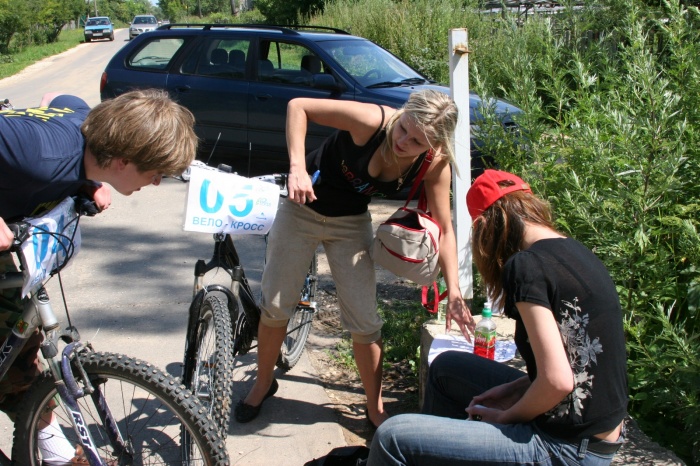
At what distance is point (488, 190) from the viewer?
2.30 meters

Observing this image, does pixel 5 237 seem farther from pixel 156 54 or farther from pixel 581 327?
pixel 156 54

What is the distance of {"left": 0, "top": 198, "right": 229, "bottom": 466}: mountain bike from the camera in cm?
234

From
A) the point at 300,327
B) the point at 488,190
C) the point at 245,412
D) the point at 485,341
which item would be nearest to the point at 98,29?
the point at 300,327

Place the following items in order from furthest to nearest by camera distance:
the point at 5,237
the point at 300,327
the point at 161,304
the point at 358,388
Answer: the point at 161,304, the point at 300,327, the point at 358,388, the point at 5,237

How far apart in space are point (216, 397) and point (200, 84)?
6.15 metres

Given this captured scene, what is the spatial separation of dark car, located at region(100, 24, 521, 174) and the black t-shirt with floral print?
5581mm

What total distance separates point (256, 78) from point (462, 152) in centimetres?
506

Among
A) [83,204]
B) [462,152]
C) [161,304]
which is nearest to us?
[83,204]

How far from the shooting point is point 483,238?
7.57 ft

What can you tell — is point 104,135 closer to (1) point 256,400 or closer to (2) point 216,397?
(2) point 216,397

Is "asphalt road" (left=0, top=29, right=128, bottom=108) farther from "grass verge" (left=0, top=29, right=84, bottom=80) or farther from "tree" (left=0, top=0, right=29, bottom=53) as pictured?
"tree" (left=0, top=0, right=29, bottom=53)

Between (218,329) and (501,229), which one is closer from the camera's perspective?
(501,229)

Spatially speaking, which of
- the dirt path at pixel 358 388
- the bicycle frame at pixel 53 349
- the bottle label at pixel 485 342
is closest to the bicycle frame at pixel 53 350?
the bicycle frame at pixel 53 349

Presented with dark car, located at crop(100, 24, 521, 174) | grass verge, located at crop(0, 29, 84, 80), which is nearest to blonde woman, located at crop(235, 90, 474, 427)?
dark car, located at crop(100, 24, 521, 174)
